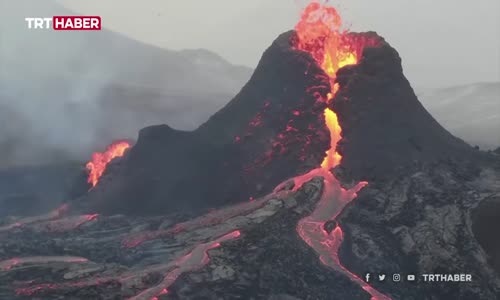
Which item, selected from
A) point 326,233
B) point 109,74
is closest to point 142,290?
point 326,233

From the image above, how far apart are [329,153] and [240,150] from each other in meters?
9.46

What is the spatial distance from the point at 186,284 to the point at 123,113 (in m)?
116

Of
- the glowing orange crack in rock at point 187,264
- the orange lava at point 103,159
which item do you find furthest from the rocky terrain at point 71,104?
the glowing orange crack in rock at point 187,264

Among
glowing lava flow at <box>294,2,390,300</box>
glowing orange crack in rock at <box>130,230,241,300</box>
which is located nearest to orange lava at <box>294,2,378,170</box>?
glowing lava flow at <box>294,2,390,300</box>

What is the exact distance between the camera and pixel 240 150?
5897cm

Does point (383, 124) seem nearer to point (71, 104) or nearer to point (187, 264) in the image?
point (187, 264)

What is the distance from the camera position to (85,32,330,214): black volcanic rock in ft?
184

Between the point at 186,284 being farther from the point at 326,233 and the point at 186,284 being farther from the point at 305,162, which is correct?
the point at 305,162

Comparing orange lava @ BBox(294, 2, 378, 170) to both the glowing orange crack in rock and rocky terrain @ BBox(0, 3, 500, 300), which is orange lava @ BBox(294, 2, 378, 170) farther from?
the glowing orange crack in rock

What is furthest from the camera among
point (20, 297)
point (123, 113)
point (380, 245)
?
point (123, 113)

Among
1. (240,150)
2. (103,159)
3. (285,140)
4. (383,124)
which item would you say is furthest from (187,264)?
(103,159)

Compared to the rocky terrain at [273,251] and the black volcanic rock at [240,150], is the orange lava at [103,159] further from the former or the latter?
the rocky terrain at [273,251]

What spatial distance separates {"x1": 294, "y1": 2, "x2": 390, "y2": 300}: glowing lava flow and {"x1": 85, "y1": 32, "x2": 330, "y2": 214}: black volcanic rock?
129 centimetres

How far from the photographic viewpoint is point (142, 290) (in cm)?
3662
